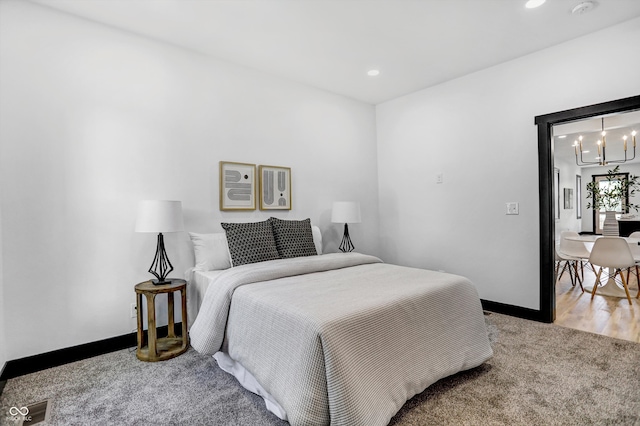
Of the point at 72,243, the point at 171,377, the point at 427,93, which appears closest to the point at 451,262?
the point at 427,93

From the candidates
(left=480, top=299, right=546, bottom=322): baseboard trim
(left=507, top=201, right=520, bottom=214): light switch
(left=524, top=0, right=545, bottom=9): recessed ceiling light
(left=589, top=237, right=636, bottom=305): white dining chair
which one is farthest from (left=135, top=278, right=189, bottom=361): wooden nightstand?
(left=589, top=237, right=636, bottom=305): white dining chair

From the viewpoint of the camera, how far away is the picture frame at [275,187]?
345 centimetres

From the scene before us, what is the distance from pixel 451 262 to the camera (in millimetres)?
3855

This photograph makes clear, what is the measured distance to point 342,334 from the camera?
151 centimetres

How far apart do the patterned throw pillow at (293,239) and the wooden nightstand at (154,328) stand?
947 millimetres

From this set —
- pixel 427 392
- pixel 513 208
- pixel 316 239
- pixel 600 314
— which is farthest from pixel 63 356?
pixel 600 314

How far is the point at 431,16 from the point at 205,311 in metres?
2.80

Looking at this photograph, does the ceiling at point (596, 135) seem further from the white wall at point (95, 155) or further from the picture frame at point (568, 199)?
the white wall at point (95, 155)

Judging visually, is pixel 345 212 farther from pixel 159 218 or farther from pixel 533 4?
pixel 533 4

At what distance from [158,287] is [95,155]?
1.16 metres

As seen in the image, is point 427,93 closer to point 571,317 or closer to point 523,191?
point 523,191

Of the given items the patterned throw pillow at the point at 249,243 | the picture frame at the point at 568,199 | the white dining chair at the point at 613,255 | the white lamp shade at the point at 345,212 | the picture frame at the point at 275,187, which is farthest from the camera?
the picture frame at the point at 568,199

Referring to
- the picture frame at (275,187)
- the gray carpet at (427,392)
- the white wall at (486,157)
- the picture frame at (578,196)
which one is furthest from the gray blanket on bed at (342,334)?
the picture frame at (578,196)

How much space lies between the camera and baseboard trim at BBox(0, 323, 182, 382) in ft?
7.12
